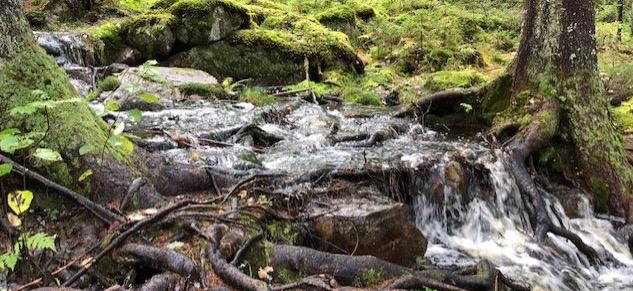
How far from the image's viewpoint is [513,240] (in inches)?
238

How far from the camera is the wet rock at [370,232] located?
4.41m

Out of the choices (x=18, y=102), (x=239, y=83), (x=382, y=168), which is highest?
(x=18, y=102)

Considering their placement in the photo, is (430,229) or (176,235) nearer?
(176,235)

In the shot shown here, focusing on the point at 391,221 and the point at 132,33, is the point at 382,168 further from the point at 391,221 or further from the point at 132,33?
the point at 132,33

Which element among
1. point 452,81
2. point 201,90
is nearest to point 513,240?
point 452,81

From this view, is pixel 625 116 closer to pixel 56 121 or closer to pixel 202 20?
pixel 56 121

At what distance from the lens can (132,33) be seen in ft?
47.4

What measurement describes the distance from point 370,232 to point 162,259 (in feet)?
5.79

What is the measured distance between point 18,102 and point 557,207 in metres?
6.33

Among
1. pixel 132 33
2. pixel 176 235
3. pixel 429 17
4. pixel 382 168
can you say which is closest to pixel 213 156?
pixel 382 168

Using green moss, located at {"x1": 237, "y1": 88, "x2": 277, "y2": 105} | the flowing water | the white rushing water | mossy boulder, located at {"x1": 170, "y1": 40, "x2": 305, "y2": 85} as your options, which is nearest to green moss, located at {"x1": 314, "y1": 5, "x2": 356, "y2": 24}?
mossy boulder, located at {"x1": 170, "y1": 40, "x2": 305, "y2": 85}

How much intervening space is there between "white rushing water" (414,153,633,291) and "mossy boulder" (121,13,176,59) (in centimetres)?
1054

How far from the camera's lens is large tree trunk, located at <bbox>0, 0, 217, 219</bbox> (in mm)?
4156

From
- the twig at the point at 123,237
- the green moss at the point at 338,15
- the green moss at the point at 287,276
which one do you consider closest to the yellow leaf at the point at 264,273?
the green moss at the point at 287,276
